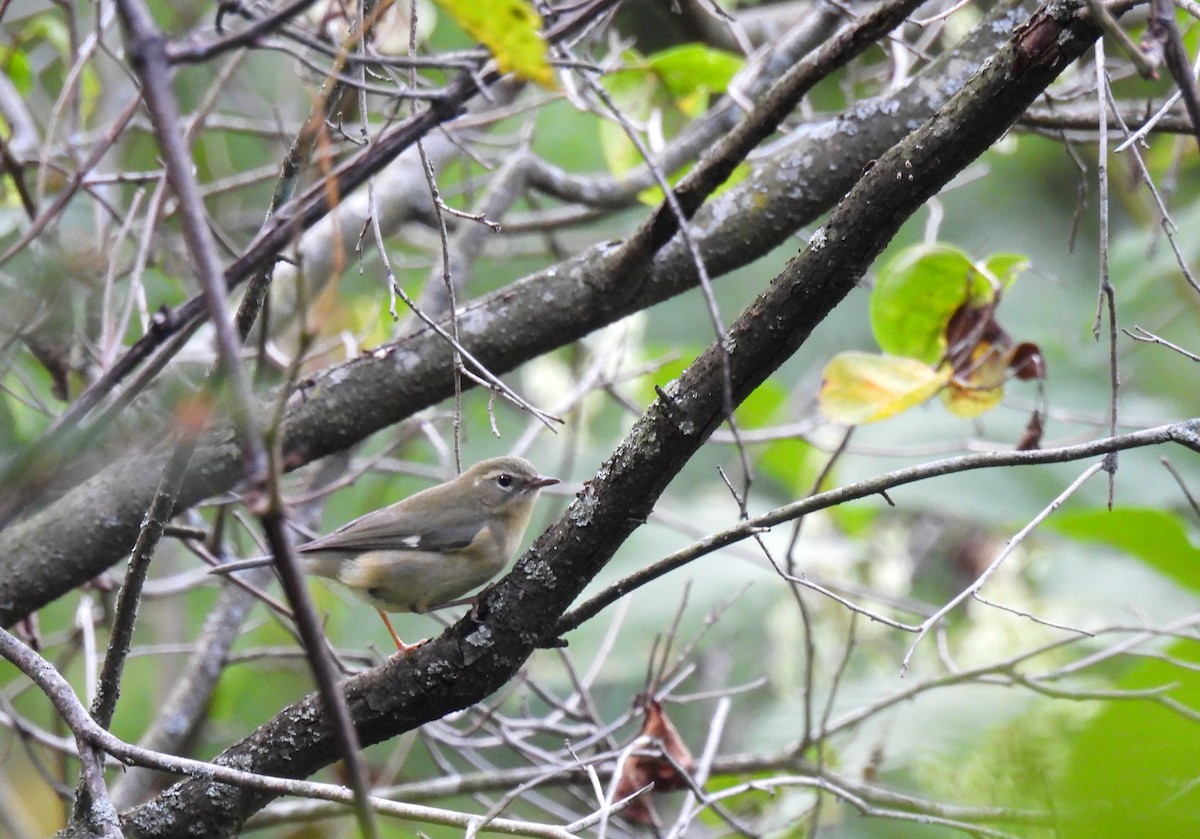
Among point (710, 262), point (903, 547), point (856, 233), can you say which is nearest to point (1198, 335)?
point (903, 547)

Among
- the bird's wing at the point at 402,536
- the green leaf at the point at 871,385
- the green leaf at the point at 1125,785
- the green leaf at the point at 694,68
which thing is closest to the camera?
the green leaf at the point at 1125,785

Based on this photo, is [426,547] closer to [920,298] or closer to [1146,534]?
[920,298]

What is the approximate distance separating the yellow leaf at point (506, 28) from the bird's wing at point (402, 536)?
8.46 ft

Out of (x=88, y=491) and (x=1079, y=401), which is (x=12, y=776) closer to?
(x=88, y=491)

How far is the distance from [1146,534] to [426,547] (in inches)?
99.6

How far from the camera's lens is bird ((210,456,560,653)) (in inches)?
154

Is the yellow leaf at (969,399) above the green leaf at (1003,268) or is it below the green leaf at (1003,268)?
below

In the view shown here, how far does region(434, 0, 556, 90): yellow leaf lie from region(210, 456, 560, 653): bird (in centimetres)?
235

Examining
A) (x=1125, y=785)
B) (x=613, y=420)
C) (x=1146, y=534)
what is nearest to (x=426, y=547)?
(x=1146, y=534)

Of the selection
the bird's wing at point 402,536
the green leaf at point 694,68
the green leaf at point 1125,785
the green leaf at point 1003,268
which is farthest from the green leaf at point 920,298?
the green leaf at point 1125,785

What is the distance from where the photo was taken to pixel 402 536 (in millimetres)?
4000

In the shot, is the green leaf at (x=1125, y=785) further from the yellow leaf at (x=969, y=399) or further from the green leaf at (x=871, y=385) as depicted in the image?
the yellow leaf at (x=969, y=399)

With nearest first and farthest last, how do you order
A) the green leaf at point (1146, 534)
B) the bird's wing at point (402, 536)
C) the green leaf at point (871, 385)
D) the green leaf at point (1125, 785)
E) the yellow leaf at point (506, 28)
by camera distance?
the green leaf at point (1125, 785) → the yellow leaf at point (506, 28) → the green leaf at point (871, 385) → the green leaf at point (1146, 534) → the bird's wing at point (402, 536)

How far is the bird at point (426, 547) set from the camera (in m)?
3.92
